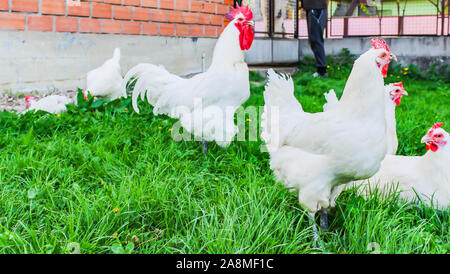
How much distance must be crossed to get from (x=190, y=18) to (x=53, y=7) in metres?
2.63

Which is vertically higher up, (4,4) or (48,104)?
(4,4)

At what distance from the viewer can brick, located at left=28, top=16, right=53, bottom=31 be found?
5.11 metres

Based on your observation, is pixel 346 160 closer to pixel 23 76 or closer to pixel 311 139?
pixel 311 139

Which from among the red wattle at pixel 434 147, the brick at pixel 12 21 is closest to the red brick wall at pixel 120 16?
the brick at pixel 12 21

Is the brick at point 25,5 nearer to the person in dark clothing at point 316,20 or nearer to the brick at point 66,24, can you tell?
the brick at point 66,24

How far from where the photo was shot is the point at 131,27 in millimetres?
6379

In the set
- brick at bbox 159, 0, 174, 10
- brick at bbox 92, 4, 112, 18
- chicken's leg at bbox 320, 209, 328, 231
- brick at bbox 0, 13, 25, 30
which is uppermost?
brick at bbox 159, 0, 174, 10

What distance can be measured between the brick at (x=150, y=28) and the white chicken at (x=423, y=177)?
477 cm

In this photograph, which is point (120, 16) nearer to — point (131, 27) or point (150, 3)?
point (131, 27)

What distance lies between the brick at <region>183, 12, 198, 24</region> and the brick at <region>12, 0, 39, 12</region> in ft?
8.88

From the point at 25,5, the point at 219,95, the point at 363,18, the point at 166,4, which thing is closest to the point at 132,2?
the point at 166,4

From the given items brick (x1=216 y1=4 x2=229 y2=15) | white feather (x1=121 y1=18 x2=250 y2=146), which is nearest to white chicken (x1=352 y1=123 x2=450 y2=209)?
white feather (x1=121 y1=18 x2=250 y2=146)

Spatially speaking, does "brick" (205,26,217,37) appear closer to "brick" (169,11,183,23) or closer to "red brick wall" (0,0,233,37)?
"red brick wall" (0,0,233,37)
